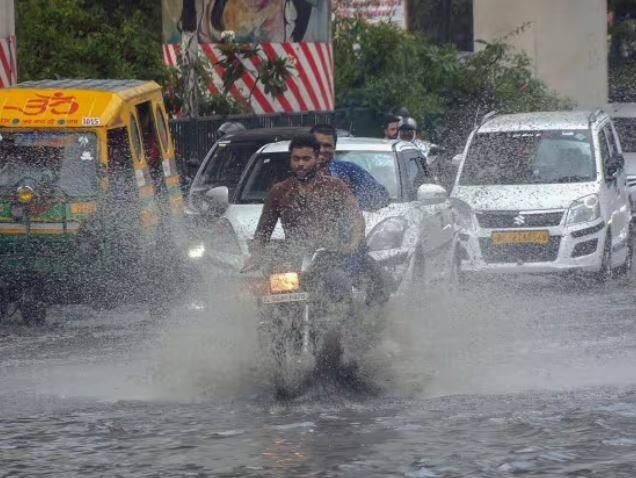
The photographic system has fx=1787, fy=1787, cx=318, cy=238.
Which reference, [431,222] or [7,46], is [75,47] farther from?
[431,222]

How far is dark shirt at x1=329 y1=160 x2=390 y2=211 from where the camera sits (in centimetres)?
1152

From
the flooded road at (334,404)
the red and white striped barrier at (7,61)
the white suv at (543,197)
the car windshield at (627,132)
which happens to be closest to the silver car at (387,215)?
the flooded road at (334,404)

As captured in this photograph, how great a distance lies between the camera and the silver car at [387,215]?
14109 mm

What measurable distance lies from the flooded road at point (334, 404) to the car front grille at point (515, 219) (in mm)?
3007

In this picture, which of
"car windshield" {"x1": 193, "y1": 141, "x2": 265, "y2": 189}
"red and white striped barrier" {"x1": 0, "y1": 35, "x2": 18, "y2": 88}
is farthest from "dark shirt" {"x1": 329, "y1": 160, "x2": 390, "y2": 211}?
"red and white striped barrier" {"x1": 0, "y1": 35, "x2": 18, "y2": 88}

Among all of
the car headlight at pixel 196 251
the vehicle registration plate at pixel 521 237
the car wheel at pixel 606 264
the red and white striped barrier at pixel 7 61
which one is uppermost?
the red and white striped barrier at pixel 7 61

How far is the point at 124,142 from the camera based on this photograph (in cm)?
1596

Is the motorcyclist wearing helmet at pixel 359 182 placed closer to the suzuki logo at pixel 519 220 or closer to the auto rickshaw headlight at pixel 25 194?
the auto rickshaw headlight at pixel 25 194

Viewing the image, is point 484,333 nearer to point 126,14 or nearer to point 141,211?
point 141,211

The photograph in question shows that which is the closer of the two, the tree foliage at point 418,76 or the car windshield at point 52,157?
the car windshield at point 52,157

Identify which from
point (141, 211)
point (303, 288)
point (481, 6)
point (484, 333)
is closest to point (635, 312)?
point (484, 333)

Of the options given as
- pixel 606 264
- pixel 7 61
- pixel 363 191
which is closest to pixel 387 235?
pixel 363 191

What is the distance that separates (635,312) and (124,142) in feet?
15.5

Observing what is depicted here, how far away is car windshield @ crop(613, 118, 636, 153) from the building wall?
40.7 feet
